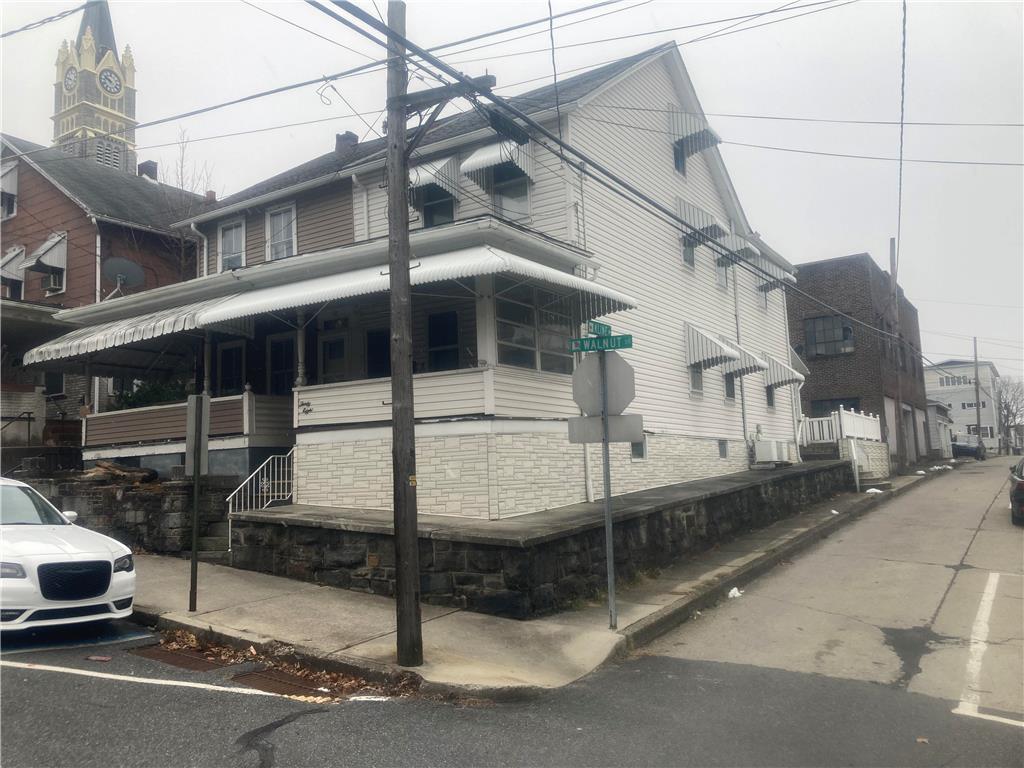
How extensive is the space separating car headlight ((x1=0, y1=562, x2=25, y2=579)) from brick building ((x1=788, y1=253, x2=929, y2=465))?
29825mm

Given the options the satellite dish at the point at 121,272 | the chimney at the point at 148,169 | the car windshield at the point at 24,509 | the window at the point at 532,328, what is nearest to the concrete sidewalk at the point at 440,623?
the car windshield at the point at 24,509

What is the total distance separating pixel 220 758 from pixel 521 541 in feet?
13.6

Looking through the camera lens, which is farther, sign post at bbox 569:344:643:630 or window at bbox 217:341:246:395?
window at bbox 217:341:246:395

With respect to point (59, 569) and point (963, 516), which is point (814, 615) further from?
point (963, 516)

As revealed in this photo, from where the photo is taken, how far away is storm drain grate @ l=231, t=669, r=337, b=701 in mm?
6105

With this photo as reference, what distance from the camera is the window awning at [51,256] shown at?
2183 cm

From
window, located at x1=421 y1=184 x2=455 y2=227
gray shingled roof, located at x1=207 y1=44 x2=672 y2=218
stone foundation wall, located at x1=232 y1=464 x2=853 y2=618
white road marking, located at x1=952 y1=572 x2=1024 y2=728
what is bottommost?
white road marking, located at x1=952 y1=572 x2=1024 y2=728

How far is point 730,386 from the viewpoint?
67.3ft

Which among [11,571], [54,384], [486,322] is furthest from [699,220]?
[54,384]

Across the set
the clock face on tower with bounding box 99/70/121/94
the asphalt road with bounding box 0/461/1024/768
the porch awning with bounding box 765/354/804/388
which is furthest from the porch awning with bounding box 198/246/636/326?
the clock face on tower with bounding box 99/70/121/94

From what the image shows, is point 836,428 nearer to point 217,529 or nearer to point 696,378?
point 696,378

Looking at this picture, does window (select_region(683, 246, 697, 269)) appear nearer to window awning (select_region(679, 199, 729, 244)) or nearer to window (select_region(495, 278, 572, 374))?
window awning (select_region(679, 199, 729, 244))

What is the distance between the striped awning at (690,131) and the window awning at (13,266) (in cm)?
1986

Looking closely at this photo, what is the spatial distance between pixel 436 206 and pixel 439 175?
3.91ft
